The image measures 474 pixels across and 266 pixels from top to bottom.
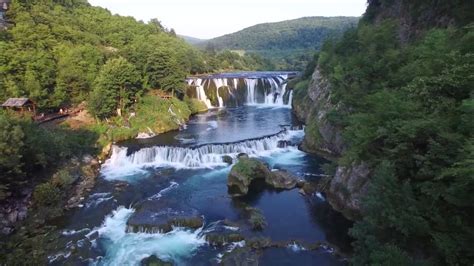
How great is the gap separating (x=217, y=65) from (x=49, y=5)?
3009cm

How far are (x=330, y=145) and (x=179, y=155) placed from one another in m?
11.0

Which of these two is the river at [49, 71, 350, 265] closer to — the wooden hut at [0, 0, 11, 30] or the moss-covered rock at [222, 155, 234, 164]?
the moss-covered rock at [222, 155, 234, 164]

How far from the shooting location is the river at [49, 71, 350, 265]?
47.1ft

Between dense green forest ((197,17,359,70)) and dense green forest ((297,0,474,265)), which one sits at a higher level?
dense green forest ((197,17,359,70))

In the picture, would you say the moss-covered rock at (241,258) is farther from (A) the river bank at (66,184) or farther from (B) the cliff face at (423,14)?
(B) the cliff face at (423,14)

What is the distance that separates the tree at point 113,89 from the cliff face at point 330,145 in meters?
17.0

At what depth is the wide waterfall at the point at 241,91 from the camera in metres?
44.4

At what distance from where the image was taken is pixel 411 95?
1209 cm

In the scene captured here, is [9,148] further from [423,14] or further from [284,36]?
[284,36]

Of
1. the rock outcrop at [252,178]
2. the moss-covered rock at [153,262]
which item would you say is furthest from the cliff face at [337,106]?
the moss-covered rock at [153,262]

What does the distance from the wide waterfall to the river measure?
13318mm

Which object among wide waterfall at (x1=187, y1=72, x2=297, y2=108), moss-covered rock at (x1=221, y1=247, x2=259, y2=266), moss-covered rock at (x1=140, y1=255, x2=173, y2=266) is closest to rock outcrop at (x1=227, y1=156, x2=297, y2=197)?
moss-covered rock at (x1=221, y1=247, x2=259, y2=266)

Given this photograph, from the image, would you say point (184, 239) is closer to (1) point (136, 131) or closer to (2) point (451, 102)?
(2) point (451, 102)

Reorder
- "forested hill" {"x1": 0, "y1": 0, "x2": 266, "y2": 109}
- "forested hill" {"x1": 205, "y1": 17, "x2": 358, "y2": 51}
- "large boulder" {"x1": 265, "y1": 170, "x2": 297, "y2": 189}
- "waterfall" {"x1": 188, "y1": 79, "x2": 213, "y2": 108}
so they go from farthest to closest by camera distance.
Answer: "forested hill" {"x1": 205, "y1": 17, "x2": 358, "y2": 51} < "waterfall" {"x1": 188, "y1": 79, "x2": 213, "y2": 108} < "forested hill" {"x1": 0, "y1": 0, "x2": 266, "y2": 109} < "large boulder" {"x1": 265, "y1": 170, "x2": 297, "y2": 189}
